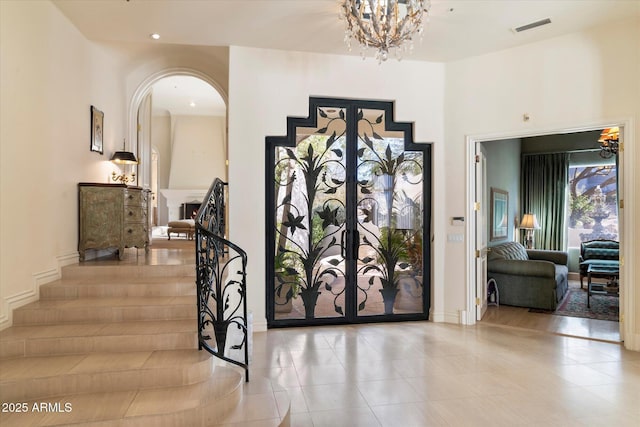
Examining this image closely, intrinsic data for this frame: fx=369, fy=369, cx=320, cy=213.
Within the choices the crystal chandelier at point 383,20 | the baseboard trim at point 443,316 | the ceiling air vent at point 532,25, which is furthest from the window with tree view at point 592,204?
the crystal chandelier at point 383,20

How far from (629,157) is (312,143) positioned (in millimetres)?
3676

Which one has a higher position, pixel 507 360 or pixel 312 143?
pixel 312 143

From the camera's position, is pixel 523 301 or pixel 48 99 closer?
pixel 48 99

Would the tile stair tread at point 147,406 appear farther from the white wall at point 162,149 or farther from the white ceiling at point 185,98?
the white wall at point 162,149

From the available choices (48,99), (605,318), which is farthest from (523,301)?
(48,99)

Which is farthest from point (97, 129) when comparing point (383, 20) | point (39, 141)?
point (383, 20)

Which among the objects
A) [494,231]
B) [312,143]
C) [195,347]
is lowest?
[195,347]

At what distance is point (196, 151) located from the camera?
40.7ft

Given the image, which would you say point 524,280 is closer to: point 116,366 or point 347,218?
point 347,218

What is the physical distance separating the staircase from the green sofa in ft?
15.6

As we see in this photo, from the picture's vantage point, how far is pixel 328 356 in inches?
153

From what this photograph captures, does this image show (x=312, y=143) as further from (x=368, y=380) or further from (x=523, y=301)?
(x=523, y=301)

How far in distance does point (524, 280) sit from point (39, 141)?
268 inches

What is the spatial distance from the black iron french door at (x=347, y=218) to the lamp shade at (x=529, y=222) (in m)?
5.08
